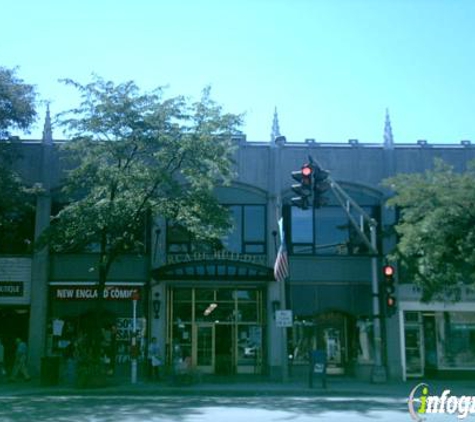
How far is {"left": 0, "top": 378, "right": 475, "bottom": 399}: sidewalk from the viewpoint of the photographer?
70.6 feet

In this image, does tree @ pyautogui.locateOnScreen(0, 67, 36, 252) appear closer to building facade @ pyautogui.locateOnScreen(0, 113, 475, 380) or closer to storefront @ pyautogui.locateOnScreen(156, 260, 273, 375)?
building facade @ pyautogui.locateOnScreen(0, 113, 475, 380)

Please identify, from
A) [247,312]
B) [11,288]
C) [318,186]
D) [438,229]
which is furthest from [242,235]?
[318,186]

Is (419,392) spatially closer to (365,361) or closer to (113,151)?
(365,361)

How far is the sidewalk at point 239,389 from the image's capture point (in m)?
21.5

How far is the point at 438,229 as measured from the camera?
885 inches

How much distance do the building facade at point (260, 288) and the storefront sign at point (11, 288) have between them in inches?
1.6

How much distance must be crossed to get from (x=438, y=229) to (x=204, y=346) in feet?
37.5

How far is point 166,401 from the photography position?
18797 mm

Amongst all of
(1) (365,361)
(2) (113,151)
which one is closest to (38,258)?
(2) (113,151)

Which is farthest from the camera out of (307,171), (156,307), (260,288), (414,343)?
(260,288)

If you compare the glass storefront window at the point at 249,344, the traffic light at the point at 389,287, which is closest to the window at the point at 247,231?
the glass storefront window at the point at 249,344

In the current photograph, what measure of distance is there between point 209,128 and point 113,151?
11.4 ft

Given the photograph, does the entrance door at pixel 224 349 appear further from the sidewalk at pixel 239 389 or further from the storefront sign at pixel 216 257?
the storefront sign at pixel 216 257
